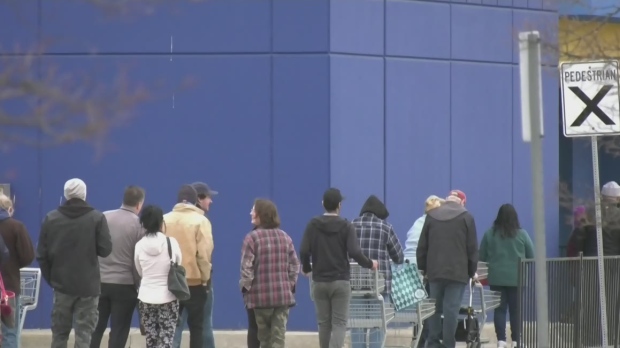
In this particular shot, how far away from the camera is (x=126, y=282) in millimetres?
12969

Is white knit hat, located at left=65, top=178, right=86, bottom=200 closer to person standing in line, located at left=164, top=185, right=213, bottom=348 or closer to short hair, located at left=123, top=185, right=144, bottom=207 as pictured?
short hair, located at left=123, top=185, right=144, bottom=207

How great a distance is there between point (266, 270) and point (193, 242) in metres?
0.82

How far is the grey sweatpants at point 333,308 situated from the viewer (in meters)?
13.2

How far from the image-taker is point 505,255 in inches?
602

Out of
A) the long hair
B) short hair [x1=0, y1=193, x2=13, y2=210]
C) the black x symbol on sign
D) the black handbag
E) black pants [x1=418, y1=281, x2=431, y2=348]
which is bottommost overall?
black pants [x1=418, y1=281, x2=431, y2=348]

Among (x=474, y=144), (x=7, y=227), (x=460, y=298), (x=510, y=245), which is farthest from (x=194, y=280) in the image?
(x=474, y=144)

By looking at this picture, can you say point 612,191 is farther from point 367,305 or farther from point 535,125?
point 535,125

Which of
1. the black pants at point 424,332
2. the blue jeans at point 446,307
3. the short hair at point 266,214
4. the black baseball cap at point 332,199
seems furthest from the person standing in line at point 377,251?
the black pants at point 424,332

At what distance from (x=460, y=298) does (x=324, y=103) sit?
3.25m

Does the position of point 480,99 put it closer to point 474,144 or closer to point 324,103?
point 474,144

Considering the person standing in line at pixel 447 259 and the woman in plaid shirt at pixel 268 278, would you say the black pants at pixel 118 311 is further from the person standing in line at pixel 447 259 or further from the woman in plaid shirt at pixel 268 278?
the person standing in line at pixel 447 259

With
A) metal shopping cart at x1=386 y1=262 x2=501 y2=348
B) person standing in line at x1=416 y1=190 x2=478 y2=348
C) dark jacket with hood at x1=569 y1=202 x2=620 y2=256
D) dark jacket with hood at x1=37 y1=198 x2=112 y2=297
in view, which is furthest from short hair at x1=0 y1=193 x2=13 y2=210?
dark jacket with hood at x1=569 y1=202 x2=620 y2=256

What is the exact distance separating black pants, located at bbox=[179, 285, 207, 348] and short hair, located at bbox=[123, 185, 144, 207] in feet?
3.42

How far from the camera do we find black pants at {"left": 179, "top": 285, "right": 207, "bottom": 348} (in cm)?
1329
